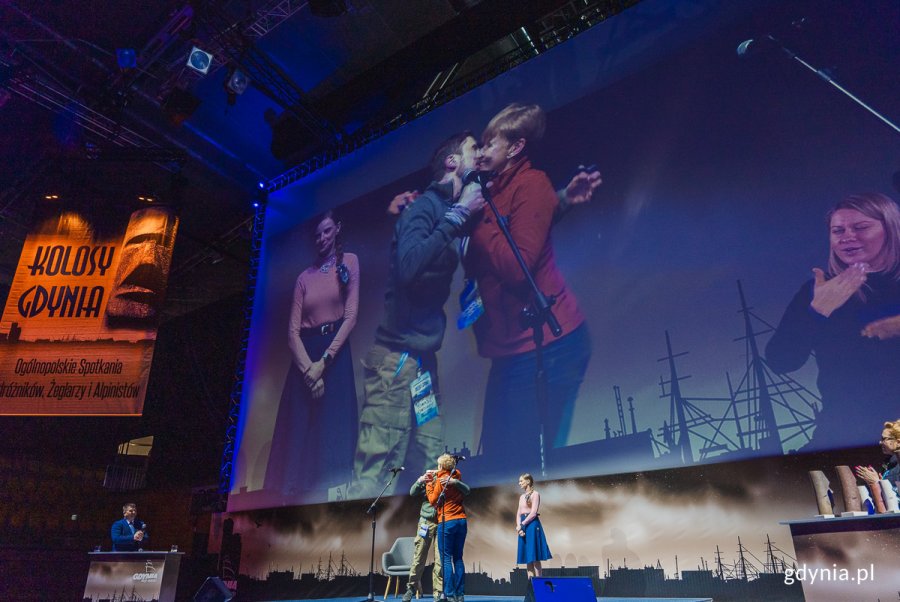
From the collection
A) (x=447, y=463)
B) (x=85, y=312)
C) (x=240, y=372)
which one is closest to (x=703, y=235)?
(x=447, y=463)

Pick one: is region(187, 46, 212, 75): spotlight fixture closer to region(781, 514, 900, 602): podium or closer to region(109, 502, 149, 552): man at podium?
region(109, 502, 149, 552): man at podium

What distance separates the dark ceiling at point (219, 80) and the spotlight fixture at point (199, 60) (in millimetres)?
201

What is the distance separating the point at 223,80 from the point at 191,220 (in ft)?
13.2

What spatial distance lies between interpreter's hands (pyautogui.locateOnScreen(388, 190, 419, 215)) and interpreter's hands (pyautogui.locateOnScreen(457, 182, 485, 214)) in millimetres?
934

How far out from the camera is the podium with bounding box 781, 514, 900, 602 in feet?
10.4

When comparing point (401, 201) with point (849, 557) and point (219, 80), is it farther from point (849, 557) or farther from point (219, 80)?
point (849, 557)

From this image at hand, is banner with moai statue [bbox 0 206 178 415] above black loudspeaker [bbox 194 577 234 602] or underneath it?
above

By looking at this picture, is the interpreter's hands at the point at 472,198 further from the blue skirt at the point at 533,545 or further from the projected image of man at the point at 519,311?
the blue skirt at the point at 533,545

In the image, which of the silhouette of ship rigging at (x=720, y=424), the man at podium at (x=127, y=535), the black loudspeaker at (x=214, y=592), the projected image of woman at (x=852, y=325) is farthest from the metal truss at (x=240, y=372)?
the projected image of woman at (x=852, y=325)

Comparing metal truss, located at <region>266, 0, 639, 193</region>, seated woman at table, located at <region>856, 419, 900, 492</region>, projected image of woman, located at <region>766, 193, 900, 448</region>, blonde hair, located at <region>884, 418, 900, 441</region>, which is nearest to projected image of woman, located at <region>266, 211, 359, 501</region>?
metal truss, located at <region>266, 0, 639, 193</region>

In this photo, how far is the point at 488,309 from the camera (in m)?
7.19

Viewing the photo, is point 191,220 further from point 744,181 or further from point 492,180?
point 744,181

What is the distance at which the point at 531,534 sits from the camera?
18.6ft

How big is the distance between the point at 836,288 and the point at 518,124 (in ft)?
13.8
